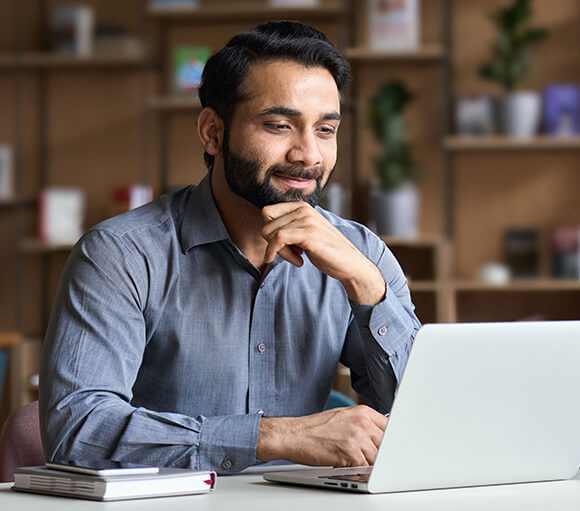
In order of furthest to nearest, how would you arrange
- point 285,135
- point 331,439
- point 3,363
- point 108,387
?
1. point 3,363
2. point 285,135
3. point 108,387
4. point 331,439

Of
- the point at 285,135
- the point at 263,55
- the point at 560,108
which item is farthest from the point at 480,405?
the point at 560,108

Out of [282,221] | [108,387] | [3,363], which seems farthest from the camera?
[3,363]

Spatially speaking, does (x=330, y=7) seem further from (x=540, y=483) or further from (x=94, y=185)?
(x=540, y=483)

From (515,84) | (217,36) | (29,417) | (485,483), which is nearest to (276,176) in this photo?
(29,417)

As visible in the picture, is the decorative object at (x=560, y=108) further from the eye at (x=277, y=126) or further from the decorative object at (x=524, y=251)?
the eye at (x=277, y=126)

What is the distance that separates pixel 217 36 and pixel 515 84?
4.52 ft

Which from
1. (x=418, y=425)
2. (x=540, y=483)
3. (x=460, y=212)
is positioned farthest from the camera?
(x=460, y=212)

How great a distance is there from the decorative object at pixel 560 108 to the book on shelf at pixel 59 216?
213 centimetres

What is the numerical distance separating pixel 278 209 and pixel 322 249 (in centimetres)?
11

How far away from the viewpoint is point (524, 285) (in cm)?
400

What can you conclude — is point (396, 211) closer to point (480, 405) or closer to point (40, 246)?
point (40, 246)

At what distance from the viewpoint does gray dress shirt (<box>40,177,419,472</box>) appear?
1.28 meters

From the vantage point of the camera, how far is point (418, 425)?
1.04 m

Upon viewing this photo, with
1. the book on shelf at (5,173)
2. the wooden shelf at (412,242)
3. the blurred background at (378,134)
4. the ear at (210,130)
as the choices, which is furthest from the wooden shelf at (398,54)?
the ear at (210,130)
